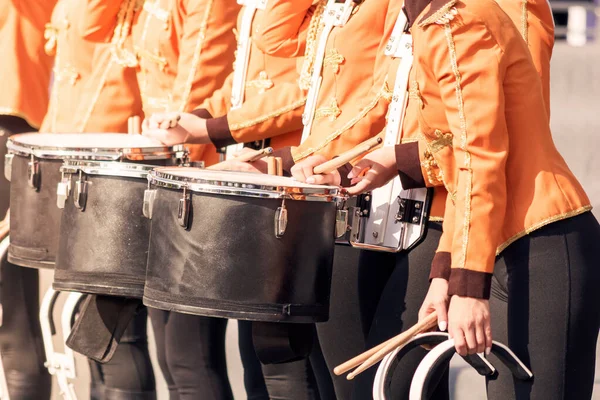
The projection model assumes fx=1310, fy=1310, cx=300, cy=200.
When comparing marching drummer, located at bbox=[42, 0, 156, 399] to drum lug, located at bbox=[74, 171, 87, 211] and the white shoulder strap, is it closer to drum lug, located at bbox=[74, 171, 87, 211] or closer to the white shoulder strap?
drum lug, located at bbox=[74, 171, 87, 211]

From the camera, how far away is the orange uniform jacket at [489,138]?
2537 mm

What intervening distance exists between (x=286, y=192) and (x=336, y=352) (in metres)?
0.54

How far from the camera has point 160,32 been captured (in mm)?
4258

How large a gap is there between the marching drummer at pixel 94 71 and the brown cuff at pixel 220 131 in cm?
75

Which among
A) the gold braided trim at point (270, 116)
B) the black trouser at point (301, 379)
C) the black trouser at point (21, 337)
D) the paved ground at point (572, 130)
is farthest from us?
the paved ground at point (572, 130)

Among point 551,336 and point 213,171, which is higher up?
point 213,171

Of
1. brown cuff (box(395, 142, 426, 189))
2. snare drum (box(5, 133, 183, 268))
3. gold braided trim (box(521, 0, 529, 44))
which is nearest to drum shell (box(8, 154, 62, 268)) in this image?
snare drum (box(5, 133, 183, 268))

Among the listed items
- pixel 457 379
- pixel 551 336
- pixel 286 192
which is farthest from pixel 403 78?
pixel 457 379

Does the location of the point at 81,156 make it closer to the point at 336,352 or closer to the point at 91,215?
the point at 91,215

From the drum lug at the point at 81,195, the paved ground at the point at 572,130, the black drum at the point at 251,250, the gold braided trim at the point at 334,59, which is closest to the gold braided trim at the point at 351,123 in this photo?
the gold braided trim at the point at 334,59

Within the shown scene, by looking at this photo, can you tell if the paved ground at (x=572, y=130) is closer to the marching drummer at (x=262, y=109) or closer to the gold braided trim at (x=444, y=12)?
the marching drummer at (x=262, y=109)

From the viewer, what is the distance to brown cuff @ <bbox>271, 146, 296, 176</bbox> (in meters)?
3.47

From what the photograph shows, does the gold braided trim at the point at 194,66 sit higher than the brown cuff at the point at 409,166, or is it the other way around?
the gold braided trim at the point at 194,66

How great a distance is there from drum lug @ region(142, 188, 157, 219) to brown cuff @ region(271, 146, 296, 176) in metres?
0.41
